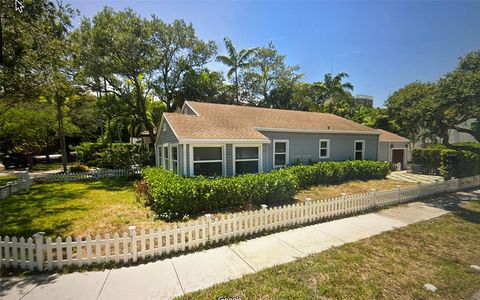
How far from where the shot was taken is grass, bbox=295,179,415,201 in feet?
36.2

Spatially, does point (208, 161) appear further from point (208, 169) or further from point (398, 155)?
point (398, 155)

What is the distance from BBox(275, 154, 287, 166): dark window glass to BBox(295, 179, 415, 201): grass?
2.65 meters

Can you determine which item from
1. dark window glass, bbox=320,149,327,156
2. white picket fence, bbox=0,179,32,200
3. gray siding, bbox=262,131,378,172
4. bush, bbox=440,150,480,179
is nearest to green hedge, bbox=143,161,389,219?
gray siding, bbox=262,131,378,172

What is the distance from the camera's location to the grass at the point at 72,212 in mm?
6980

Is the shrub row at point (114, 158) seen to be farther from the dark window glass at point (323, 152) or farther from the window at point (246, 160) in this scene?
the dark window glass at point (323, 152)

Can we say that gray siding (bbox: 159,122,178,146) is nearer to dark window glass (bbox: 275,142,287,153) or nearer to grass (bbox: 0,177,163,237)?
grass (bbox: 0,177,163,237)

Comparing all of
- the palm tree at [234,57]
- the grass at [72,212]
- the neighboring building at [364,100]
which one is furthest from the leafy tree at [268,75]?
the neighboring building at [364,100]

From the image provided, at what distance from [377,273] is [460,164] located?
53.6 feet

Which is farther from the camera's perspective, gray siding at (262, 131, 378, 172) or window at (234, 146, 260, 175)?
gray siding at (262, 131, 378, 172)

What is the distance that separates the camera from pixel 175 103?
86.2 ft

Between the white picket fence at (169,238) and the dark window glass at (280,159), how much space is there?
20.4 feet

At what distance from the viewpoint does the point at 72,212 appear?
A: 339 inches

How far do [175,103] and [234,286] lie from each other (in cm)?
2468

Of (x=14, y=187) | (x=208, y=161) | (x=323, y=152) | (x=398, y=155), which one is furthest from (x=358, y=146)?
(x=14, y=187)
